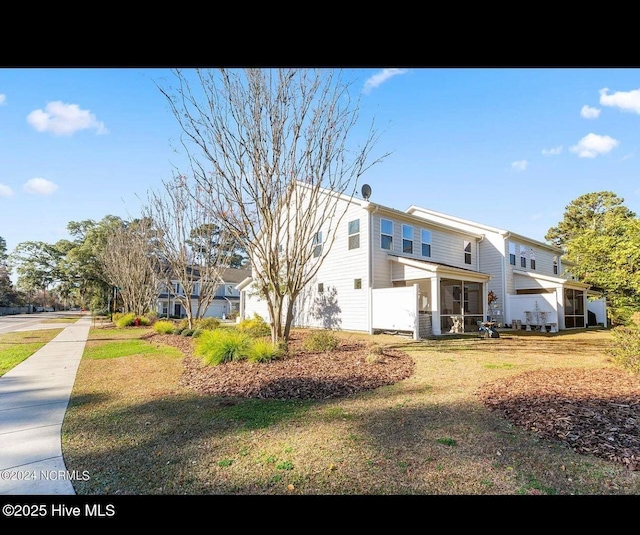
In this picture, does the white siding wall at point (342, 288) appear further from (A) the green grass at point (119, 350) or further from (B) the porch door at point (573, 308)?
(B) the porch door at point (573, 308)

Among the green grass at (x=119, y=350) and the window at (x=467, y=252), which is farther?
the window at (x=467, y=252)

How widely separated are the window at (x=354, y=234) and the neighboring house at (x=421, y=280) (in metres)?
0.04

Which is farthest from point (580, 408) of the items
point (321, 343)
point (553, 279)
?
point (553, 279)

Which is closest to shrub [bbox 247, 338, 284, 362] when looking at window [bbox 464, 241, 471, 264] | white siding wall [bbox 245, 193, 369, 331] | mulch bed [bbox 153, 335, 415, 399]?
mulch bed [bbox 153, 335, 415, 399]

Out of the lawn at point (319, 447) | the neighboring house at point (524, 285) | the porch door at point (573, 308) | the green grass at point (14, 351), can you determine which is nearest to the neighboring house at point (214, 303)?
the neighboring house at point (524, 285)

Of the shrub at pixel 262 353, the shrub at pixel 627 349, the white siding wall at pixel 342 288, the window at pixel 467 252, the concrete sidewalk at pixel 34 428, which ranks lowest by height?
the concrete sidewalk at pixel 34 428

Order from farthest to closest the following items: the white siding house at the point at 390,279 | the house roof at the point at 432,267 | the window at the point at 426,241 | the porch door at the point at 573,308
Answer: the porch door at the point at 573,308 → the window at the point at 426,241 → the house roof at the point at 432,267 → the white siding house at the point at 390,279

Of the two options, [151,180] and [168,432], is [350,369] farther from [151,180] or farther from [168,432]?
[151,180]

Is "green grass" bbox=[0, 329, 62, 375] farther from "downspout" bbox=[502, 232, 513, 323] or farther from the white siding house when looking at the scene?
"downspout" bbox=[502, 232, 513, 323]

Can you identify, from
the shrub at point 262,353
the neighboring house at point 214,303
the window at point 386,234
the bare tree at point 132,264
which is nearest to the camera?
the shrub at point 262,353

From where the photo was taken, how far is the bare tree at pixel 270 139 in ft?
24.9
